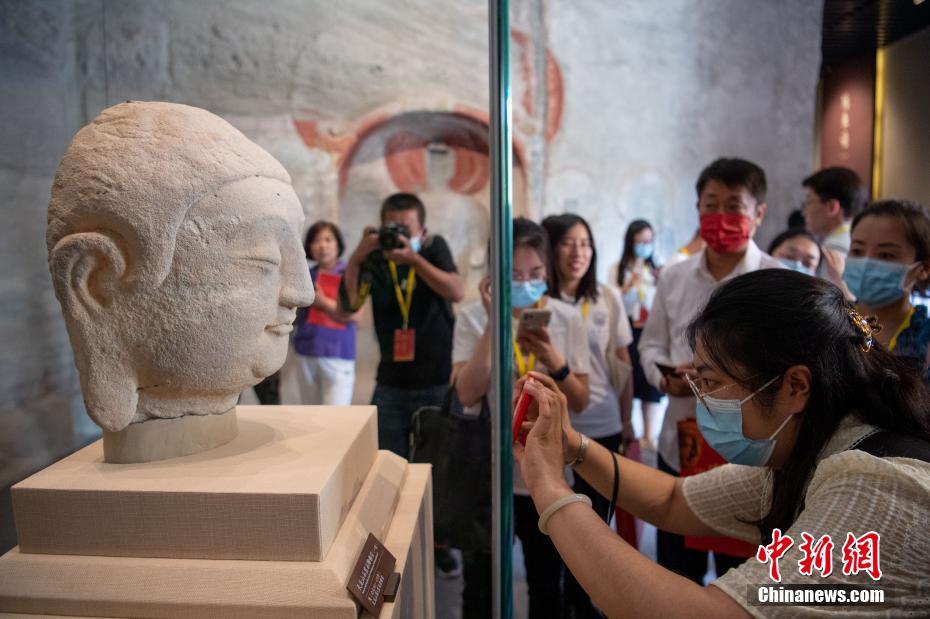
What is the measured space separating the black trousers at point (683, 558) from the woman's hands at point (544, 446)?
96 cm

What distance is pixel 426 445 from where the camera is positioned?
2586 mm

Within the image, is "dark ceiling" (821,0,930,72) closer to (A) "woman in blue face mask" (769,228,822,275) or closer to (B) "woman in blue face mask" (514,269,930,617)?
(A) "woman in blue face mask" (769,228,822,275)

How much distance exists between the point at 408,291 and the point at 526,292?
2.01 feet

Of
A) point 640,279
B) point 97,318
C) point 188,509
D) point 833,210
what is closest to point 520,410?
point 188,509

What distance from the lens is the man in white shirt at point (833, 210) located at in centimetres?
258

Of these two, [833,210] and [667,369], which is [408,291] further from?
[833,210]

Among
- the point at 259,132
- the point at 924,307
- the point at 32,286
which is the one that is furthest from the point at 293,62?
the point at 924,307

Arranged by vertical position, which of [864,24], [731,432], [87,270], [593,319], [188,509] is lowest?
[188,509]

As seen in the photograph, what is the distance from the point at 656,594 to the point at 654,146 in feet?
12.2

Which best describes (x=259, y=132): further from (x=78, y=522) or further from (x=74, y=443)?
(x=78, y=522)

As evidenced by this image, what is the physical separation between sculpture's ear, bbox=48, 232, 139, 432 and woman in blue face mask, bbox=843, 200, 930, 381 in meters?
1.97

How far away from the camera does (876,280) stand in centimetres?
204

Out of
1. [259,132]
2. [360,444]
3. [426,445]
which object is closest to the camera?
[360,444]

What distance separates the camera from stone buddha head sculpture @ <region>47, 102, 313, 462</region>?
1.35 m
